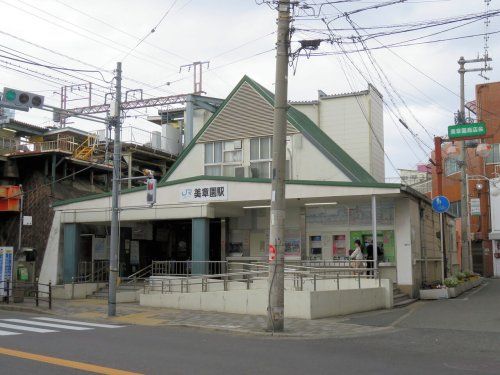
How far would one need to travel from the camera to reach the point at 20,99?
14484mm

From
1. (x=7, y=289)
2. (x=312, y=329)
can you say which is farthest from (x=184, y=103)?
(x=312, y=329)

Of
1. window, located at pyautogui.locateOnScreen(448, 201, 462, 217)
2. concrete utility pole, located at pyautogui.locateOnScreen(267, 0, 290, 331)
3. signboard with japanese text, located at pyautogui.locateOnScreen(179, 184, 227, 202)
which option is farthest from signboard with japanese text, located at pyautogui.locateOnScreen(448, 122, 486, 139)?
window, located at pyautogui.locateOnScreen(448, 201, 462, 217)

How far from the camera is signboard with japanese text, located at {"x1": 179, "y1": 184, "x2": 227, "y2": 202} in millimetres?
21922

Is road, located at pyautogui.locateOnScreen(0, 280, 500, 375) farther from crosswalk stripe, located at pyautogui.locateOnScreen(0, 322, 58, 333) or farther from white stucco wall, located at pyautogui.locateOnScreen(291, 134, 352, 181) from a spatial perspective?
white stucco wall, located at pyautogui.locateOnScreen(291, 134, 352, 181)

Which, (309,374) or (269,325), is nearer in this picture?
(309,374)

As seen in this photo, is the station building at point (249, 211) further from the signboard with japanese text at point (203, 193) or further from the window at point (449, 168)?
the window at point (449, 168)

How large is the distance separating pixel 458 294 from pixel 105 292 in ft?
51.3

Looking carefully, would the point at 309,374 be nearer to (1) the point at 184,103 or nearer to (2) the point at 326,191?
(2) the point at 326,191

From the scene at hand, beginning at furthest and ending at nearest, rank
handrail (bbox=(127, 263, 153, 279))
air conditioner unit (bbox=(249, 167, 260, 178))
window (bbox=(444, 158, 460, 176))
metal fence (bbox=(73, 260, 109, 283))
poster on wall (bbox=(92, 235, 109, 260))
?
window (bbox=(444, 158, 460, 176))
poster on wall (bbox=(92, 235, 109, 260))
metal fence (bbox=(73, 260, 109, 283))
air conditioner unit (bbox=(249, 167, 260, 178))
handrail (bbox=(127, 263, 153, 279))

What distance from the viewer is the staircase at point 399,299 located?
62.5 feet

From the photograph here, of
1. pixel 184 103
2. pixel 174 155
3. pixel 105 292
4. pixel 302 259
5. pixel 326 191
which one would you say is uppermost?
pixel 184 103

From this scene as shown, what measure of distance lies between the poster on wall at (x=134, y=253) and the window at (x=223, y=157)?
20.7ft

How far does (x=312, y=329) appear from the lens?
13.8 metres

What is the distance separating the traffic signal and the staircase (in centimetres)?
1323
